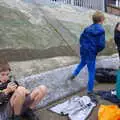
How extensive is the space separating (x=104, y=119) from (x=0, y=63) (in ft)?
5.21

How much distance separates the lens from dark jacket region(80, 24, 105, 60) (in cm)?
613

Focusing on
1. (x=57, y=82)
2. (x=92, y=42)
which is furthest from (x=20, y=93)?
(x=92, y=42)

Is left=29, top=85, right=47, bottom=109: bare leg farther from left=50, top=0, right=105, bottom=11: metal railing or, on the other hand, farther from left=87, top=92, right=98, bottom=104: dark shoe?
left=50, top=0, right=105, bottom=11: metal railing

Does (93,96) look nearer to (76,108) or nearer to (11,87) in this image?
(76,108)

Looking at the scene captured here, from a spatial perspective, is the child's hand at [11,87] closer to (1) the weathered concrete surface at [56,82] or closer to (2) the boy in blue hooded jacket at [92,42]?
(1) the weathered concrete surface at [56,82]

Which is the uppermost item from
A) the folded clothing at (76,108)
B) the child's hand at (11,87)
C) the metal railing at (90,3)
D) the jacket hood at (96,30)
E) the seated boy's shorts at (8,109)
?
the jacket hood at (96,30)

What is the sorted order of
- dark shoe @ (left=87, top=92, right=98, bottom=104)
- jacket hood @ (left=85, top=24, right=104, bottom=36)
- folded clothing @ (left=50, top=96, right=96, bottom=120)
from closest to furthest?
folded clothing @ (left=50, top=96, right=96, bottom=120) < dark shoe @ (left=87, top=92, right=98, bottom=104) < jacket hood @ (left=85, top=24, right=104, bottom=36)

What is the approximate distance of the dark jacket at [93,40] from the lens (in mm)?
6133

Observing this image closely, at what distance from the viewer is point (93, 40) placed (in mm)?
6172

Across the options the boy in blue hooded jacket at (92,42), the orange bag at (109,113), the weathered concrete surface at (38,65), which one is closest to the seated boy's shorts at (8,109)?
the orange bag at (109,113)

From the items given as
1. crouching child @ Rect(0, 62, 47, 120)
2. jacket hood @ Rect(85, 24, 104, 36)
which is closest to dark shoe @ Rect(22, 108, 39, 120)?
crouching child @ Rect(0, 62, 47, 120)

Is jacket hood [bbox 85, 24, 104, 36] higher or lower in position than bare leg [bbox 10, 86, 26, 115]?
higher

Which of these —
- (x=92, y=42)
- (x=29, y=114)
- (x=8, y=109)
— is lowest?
(x=29, y=114)

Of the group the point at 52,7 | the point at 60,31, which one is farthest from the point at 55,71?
the point at 52,7
